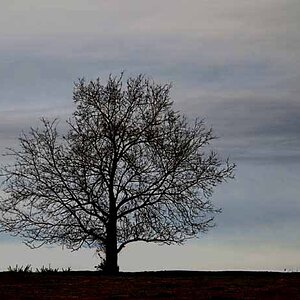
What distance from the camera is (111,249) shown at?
33875 mm

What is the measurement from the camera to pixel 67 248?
34.2 metres
